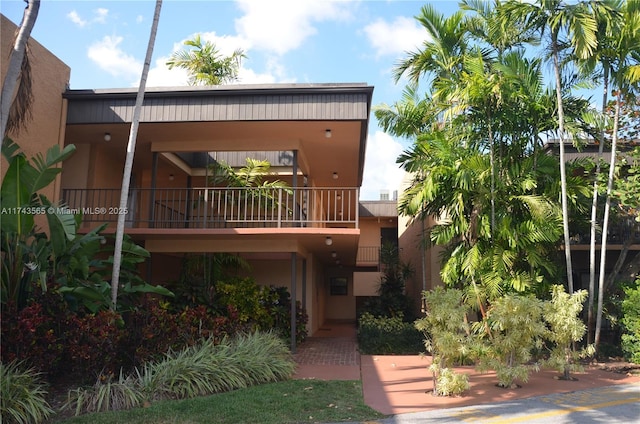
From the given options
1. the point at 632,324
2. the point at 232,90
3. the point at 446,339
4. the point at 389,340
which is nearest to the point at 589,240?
the point at 632,324

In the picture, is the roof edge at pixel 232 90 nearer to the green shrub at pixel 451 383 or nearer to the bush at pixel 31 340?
the bush at pixel 31 340

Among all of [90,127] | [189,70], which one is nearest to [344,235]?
[90,127]

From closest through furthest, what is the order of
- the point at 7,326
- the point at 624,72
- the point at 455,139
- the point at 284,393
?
the point at 7,326 → the point at 284,393 → the point at 624,72 → the point at 455,139

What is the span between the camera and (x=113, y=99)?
11.6m

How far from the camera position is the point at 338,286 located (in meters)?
25.8

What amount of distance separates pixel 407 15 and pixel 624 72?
15.8ft

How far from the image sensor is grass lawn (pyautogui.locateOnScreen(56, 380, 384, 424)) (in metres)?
6.21

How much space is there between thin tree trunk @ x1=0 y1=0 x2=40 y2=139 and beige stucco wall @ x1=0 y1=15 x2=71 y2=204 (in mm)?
4275

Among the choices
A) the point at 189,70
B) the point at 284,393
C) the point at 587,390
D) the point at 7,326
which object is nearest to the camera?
the point at 7,326

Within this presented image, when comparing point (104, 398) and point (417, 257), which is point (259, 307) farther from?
point (417, 257)

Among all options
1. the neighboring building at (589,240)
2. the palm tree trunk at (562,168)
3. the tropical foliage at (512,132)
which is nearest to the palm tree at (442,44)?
the tropical foliage at (512,132)

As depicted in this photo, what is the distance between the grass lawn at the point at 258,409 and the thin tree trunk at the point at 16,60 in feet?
12.8

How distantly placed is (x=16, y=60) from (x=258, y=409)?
17.9ft

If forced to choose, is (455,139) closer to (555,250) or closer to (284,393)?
(555,250)
